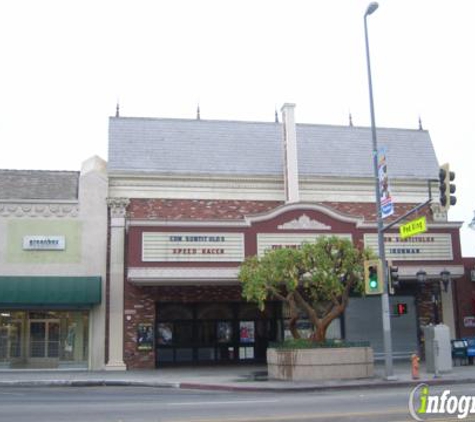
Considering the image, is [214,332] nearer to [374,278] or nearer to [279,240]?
[279,240]

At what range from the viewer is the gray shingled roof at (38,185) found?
29.9 metres

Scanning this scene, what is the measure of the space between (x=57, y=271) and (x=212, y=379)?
9315 mm

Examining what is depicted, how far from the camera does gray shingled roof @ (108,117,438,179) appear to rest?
31.3 m

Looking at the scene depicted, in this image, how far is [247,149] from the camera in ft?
107

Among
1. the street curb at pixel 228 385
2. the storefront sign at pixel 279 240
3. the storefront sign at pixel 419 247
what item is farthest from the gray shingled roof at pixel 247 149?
the street curb at pixel 228 385

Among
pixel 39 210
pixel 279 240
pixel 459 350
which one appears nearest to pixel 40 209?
pixel 39 210

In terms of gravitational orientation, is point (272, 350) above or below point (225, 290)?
below

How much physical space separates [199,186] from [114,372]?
28.3 ft

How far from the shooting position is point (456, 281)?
32.3 meters

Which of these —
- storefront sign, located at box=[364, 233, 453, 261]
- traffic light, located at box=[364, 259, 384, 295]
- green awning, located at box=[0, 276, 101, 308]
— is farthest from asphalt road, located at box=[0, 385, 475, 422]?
storefront sign, located at box=[364, 233, 453, 261]

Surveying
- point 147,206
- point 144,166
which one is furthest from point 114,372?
point 144,166

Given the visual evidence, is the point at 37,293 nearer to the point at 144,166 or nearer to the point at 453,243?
the point at 144,166

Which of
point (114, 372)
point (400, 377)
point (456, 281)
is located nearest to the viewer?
point (400, 377)

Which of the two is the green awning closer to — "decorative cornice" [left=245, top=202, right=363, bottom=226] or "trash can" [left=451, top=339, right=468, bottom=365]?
"decorative cornice" [left=245, top=202, right=363, bottom=226]
